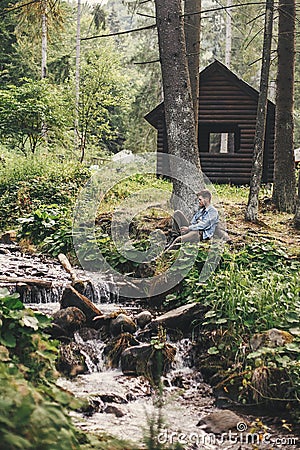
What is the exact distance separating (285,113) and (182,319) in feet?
26.6

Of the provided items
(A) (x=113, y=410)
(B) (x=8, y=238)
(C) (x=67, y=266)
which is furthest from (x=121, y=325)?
(B) (x=8, y=238)

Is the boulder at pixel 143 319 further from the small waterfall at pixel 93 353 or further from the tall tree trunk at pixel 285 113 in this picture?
the tall tree trunk at pixel 285 113

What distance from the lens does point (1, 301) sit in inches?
182

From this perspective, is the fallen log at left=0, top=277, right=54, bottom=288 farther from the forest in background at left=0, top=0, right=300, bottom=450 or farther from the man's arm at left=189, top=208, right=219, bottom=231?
the man's arm at left=189, top=208, right=219, bottom=231

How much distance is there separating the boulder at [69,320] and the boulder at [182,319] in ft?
2.93

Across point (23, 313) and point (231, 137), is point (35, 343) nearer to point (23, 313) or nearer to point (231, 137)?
point (23, 313)

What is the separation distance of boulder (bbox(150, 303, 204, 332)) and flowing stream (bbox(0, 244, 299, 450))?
0.24 meters

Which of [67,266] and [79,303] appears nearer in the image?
[79,303]

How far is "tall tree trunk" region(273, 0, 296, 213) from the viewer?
553 inches

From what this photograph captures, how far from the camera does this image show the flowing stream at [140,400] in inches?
203

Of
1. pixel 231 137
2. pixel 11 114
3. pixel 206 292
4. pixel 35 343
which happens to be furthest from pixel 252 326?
pixel 231 137

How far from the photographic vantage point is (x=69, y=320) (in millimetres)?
7355

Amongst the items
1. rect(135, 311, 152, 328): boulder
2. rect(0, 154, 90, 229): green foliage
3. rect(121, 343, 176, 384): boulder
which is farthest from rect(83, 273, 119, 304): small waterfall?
rect(0, 154, 90, 229): green foliage

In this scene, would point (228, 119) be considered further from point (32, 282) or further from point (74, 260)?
point (32, 282)
